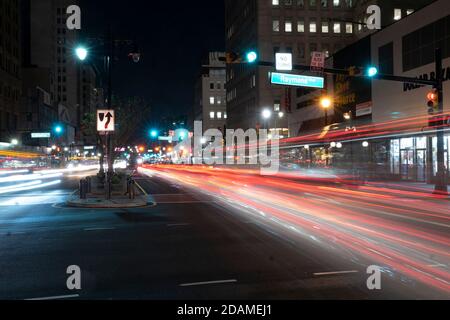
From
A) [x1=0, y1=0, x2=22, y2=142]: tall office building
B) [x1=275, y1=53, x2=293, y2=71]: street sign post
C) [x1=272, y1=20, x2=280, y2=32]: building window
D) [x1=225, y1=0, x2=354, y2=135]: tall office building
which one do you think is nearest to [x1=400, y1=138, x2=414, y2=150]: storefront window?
[x1=275, y1=53, x2=293, y2=71]: street sign post

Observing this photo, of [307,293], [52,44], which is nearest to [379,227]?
[307,293]

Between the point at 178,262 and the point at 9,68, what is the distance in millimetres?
90582

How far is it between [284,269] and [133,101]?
36.5 metres

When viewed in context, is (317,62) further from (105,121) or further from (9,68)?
(9,68)

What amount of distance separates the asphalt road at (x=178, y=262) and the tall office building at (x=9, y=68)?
76999 mm

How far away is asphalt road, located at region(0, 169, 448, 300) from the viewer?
7.16 m

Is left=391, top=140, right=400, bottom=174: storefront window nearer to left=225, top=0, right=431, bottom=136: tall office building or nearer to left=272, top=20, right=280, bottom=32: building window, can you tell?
left=225, top=0, right=431, bottom=136: tall office building

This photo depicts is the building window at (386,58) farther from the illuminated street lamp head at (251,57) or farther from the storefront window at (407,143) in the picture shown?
the illuminated street lamp head at (251,57)

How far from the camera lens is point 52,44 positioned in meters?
145

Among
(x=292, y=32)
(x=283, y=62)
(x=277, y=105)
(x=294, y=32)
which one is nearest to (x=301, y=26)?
(x=294, y=32)

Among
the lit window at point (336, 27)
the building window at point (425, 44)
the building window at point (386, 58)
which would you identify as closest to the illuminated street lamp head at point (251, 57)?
the building window at point (425, 44)

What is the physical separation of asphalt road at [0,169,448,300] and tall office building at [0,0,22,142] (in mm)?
76999
